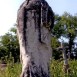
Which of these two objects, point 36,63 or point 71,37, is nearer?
point 36,63

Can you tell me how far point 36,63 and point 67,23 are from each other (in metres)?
58.9

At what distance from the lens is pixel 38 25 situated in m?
5.69

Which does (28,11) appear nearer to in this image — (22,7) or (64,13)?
(22,7)

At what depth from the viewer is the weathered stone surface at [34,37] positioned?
563 centimetres

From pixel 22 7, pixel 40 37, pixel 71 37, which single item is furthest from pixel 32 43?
pixel 71 37

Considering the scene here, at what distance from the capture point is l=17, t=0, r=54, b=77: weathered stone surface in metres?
5.63

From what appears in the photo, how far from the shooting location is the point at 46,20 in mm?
5742

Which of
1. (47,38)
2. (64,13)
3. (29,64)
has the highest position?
(64,13)

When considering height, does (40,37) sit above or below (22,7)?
below

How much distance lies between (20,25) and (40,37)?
34cm

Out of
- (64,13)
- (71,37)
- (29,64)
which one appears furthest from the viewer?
(64,13)

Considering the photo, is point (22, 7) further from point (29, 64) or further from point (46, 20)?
→ point (29, 64)

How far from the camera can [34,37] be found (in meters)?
5.65

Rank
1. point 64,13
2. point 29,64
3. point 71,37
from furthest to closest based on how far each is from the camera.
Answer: point 64,13 → point 71,37 → point 29,64
